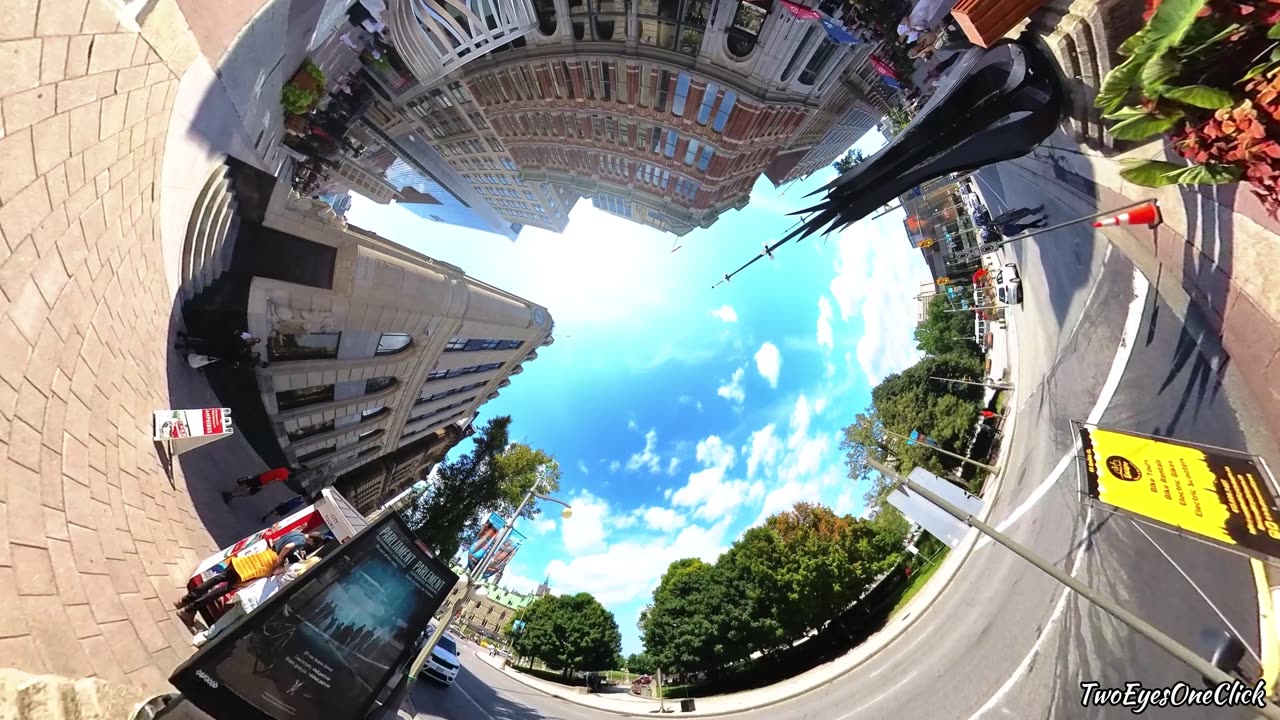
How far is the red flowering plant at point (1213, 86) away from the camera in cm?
513

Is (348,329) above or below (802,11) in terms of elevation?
below

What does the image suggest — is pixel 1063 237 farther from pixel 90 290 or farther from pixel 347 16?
pixel 347 16

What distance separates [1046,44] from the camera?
998 cm

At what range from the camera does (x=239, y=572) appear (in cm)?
884

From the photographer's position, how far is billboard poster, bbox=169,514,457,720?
18.7 feet

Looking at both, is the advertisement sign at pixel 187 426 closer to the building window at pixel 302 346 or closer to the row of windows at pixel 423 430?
the building window at pixel 302 346

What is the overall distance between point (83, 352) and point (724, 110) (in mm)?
33345

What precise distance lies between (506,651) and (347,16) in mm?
54133

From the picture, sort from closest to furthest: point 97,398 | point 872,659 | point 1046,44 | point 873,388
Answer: point 97,398 → point 1046,44 → point 872,659 → point 873,388

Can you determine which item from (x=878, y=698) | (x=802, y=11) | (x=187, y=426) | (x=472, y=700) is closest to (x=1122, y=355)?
(x=878, y=698)

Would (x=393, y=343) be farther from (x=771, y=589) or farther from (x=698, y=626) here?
(x=771, y=589)

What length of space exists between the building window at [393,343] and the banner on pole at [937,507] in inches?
969

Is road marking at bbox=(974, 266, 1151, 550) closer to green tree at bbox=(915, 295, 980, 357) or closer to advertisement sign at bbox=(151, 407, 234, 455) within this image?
green tree at bbox=(915, 295, 980, 357)

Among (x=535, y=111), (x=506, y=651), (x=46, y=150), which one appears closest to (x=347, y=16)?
(x=535, y=111)
